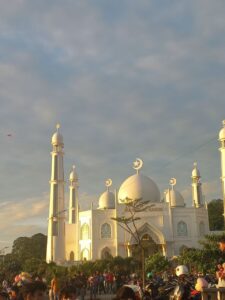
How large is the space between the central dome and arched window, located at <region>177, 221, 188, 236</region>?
4172 millimetres

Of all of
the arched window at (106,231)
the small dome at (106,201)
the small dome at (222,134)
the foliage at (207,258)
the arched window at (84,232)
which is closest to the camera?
the foliage at (207,258)

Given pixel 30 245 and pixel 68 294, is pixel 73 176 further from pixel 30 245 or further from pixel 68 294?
pixel 68 294

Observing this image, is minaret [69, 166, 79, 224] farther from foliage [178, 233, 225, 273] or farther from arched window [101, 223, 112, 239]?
foliage [178, 233, 225, 273]

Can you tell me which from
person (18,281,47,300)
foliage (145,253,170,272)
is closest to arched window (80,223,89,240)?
foliage (145,253,170,272)

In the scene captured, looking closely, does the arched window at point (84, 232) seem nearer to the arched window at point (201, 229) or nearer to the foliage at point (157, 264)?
the arched window at point (201, 229)

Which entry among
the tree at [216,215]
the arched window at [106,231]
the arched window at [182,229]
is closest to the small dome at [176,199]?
the arched window at [182,229]

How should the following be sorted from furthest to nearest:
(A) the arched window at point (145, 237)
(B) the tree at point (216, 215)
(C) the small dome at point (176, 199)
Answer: (B) the tree at point (216, 215), (C) the small dome at point (176, 199), (A) the arched window at point (145, 237)

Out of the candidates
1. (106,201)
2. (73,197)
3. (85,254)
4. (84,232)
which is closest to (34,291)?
(85,254)

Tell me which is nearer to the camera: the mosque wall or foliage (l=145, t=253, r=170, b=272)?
foliage (l=145, t=253, r=170, b=272)

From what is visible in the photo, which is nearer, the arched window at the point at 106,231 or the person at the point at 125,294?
the person at the point at 125,294

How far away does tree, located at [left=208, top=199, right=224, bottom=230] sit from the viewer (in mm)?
62469

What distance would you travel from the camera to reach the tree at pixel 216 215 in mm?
62469

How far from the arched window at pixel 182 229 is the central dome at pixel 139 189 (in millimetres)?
4172

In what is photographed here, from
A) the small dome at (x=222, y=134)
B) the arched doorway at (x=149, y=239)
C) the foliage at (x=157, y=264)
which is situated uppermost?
the small dome at (x=222, y=134)
